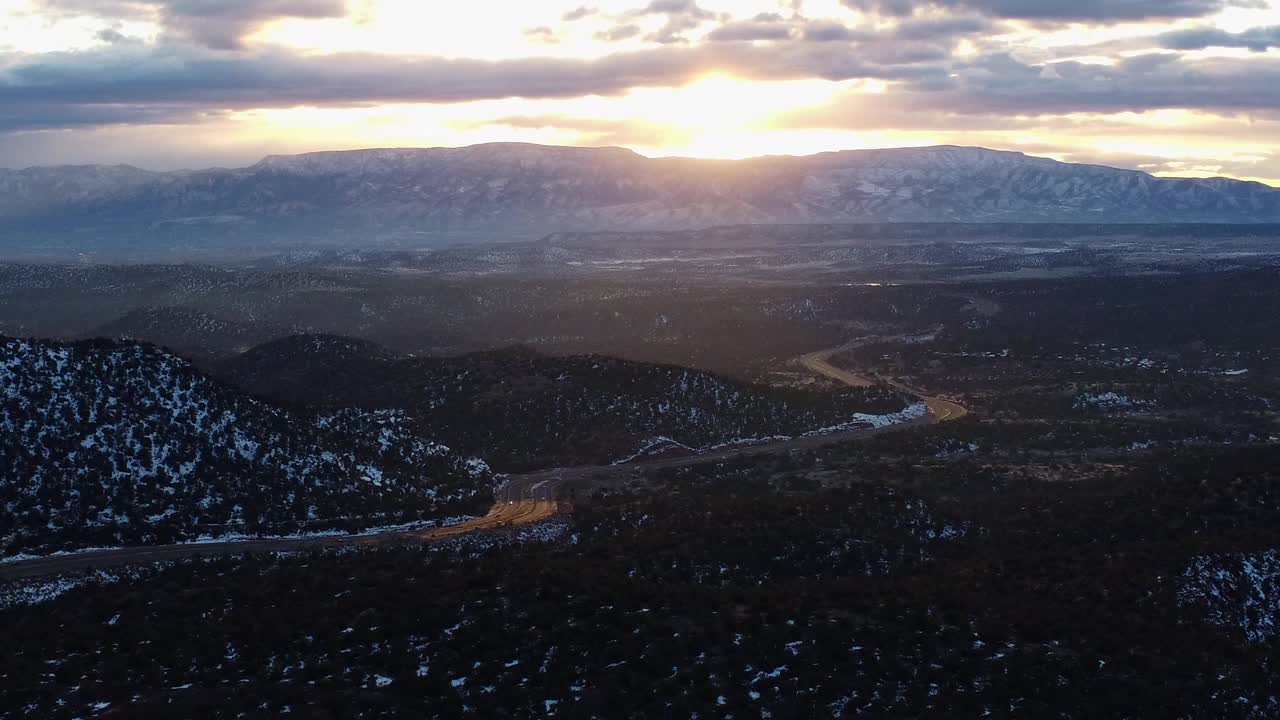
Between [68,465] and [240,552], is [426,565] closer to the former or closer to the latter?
[240,552]

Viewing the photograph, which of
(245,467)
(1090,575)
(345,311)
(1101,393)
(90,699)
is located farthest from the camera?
(345,311)

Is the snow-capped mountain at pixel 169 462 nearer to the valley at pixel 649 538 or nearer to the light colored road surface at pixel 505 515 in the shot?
the valley at pixel 649 538

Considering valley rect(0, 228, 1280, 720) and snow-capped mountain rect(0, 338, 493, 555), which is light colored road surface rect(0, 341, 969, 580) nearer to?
valley rect(0, 228, 1280, 720)

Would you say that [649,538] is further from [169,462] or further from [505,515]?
[169,462]

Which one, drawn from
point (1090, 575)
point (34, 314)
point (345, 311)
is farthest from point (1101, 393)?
point (34, 314)

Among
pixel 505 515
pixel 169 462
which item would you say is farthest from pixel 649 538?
pixel 169 462

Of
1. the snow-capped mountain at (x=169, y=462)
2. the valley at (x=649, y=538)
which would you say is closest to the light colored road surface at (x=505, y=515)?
the valley at (x=649, y=538)
